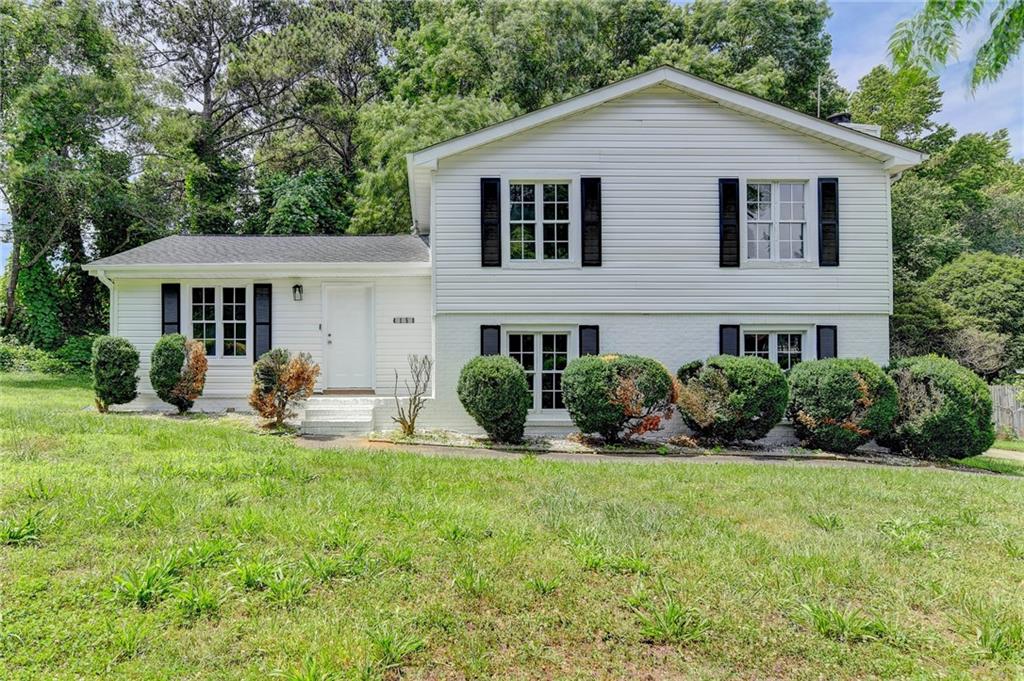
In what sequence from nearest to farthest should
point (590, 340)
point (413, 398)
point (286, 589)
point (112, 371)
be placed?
point (286, 589) → point (413, 398) → point (112, 371) → point (590, 340)

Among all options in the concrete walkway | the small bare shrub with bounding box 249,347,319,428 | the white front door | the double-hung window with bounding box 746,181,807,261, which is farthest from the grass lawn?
the double-hung window with bounding box 746,181,807,261

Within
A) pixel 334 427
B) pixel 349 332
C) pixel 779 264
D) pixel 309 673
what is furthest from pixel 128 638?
pixel 779 264

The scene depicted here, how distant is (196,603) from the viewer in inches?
116

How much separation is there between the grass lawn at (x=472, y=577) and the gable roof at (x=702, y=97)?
6.93m

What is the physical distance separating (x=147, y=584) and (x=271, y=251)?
35.2ft

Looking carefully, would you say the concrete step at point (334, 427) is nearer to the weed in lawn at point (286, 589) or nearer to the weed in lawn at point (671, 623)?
the weed in lawn at point (286, 589)

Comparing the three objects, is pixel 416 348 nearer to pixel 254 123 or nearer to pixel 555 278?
pixel 555 278

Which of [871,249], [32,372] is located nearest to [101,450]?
[871,249]

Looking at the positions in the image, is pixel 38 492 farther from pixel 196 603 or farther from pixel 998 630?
pixel 998 630

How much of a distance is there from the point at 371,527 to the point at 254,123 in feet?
91.0

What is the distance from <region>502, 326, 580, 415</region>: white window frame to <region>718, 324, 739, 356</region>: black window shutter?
2790mm

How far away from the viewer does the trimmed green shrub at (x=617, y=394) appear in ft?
29.0

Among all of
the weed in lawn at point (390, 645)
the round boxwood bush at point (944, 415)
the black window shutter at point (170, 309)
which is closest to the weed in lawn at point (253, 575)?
the weed in lawn at point (390, 645)

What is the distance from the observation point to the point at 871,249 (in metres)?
10.4
